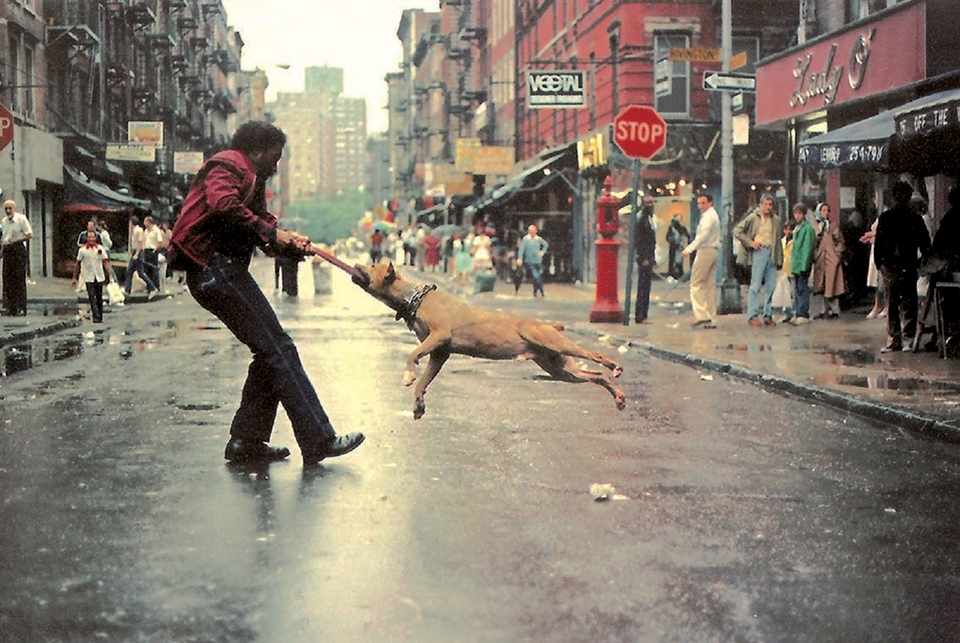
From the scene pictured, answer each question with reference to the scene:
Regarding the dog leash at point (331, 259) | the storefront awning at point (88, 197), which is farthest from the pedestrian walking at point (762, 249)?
the storefront awning at point (88, 197)

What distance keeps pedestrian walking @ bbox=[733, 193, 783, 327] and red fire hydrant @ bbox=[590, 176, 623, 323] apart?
1.95 metres

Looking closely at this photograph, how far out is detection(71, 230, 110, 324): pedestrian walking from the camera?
2377cm

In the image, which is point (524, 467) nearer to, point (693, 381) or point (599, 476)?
point (599, 476)

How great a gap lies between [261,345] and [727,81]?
15970 millimetres

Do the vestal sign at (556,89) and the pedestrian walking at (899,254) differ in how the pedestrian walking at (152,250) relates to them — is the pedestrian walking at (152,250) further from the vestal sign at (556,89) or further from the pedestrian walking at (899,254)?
the pedestrian walking at (899,254)

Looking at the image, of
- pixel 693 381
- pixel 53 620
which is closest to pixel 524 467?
pixel 53 620

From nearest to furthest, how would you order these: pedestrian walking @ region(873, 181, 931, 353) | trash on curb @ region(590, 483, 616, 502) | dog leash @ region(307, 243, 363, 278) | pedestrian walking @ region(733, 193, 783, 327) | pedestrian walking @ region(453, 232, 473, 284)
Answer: trash on curb @ region(590, 483, 616, 502)
dog leash @ region(307, 243, 363, 278)
pedestrian walking @ region(873, 181, 931, 353)
pedestrian walking @ region(733, 193, 783, 327)
pedestrian walking @ region(453, 232, 473, 284)

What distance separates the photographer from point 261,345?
7887 mm

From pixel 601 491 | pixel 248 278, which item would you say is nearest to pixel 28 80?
pixel 248 278

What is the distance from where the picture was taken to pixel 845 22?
25359mm

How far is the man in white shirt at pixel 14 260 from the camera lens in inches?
931

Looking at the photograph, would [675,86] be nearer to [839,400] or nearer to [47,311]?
[47,311]

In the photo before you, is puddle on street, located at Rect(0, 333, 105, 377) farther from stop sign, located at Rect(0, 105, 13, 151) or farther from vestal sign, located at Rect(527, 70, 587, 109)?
vestal sign, located at Rect(527, 70, 587, 109)

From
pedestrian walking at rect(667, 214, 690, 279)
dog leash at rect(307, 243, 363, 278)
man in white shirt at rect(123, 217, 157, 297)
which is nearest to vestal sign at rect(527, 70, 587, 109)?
pedestrian walking at rect(667, 214, 690, 279)
